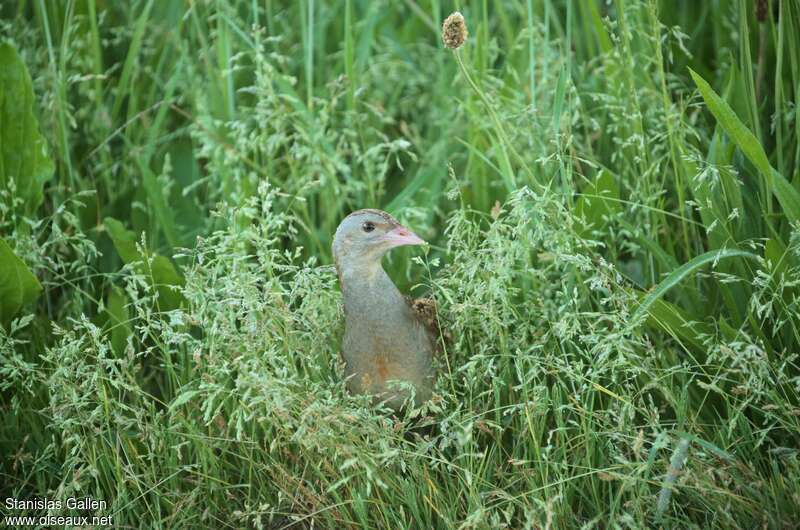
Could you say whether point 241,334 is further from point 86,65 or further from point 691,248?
point 86,65

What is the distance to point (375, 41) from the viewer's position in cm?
472

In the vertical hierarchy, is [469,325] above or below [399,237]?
below

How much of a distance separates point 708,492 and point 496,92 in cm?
169

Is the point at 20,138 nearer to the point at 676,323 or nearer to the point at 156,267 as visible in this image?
the point at 156,267

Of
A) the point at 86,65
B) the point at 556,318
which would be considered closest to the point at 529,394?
the point at 556,318

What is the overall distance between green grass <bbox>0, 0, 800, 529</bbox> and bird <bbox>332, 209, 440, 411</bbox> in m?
0.07

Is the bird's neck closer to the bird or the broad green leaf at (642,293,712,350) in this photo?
the bird

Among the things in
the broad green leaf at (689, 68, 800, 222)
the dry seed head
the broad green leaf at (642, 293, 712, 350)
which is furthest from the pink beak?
the broad green leaf at (689, 68, 800, 222)

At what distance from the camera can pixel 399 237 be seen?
288cm

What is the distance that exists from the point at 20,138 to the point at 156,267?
0.72m

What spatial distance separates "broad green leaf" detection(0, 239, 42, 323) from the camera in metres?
3.11
